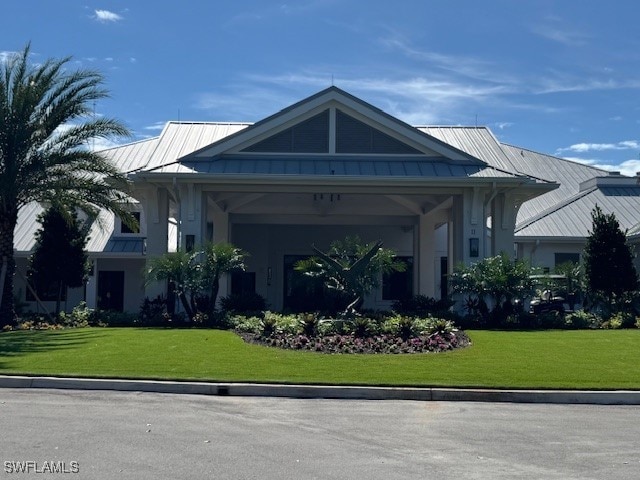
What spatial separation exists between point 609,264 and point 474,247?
12.9ft

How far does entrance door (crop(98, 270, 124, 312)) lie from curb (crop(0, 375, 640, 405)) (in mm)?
19137

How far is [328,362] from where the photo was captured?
14891mm

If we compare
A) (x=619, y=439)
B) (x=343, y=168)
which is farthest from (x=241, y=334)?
(x=619, y=439)

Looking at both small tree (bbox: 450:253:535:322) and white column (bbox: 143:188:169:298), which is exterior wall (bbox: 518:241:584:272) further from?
white column (bbox: 143:188:169:298)

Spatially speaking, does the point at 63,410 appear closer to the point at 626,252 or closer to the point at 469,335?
the point at 469,335

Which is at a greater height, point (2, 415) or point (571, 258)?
point (571, 258)

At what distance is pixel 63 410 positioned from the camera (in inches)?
413

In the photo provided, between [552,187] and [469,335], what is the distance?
8.39m

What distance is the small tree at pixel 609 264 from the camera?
23562 millimetres

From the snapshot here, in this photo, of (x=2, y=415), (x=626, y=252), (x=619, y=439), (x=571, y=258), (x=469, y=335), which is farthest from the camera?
(x=571, y=258)

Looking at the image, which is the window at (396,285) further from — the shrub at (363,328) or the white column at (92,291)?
the shrub at (363,328)

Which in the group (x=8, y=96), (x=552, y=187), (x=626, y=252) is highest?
(x=8, y=96)

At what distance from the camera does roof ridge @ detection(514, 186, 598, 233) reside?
114 feet

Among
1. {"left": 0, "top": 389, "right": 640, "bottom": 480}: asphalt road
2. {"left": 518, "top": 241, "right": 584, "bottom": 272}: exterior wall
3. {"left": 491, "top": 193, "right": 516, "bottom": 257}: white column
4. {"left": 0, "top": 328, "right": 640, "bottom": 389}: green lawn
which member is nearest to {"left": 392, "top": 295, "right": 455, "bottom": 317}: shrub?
{"left": 491, "top": 193, "right": 516, "bottom": 257}: white column
